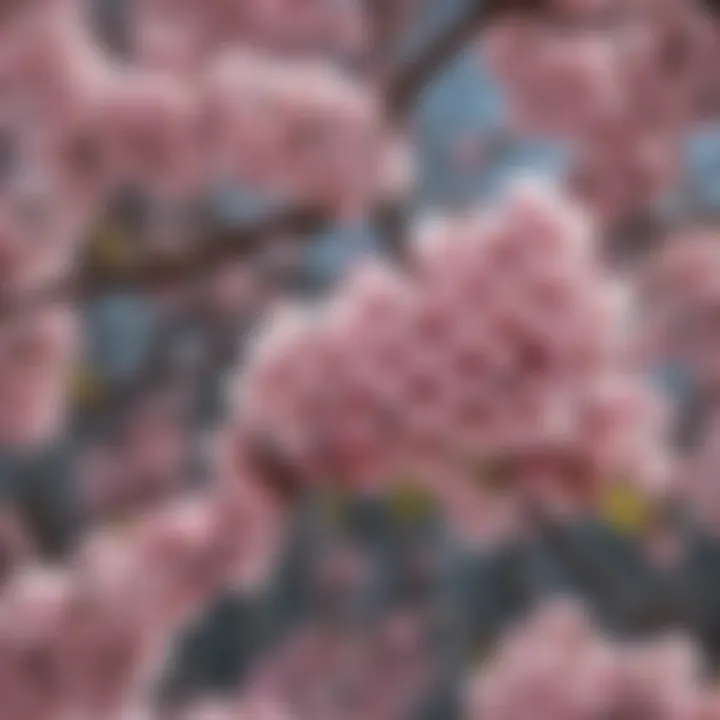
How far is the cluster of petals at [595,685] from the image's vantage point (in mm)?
1131

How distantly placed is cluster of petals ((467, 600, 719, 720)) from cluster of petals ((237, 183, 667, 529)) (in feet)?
1.18

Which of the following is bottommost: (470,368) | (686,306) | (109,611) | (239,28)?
(470,368)

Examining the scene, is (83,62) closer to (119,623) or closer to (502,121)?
(119,623)

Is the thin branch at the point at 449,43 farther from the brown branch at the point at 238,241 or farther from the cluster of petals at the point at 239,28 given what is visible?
the cluster of petals at the point at 239,28

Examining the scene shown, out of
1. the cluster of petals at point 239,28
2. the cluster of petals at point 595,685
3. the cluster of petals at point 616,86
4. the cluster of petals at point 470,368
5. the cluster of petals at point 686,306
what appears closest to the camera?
the cluster of petals at point 470,368

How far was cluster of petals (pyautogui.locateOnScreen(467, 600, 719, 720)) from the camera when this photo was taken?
113 cm

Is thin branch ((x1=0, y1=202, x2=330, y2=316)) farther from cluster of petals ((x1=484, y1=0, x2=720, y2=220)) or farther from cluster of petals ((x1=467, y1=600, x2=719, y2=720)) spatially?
cluster of petals ((x1=467, y1=600, x2=719, y2=720))

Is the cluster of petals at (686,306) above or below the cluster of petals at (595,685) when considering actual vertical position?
above

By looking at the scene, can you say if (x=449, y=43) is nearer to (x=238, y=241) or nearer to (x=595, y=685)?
(x=238, y=241)

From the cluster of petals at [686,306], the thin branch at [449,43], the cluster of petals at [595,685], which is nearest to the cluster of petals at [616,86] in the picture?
the cluster of petals at [686,306]

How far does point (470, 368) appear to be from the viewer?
74cm

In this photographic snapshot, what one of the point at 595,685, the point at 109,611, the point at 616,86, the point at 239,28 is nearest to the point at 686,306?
the point at 616,86

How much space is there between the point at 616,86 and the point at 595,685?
534 mm

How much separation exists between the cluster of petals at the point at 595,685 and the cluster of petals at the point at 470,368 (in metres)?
Result: 0.36
